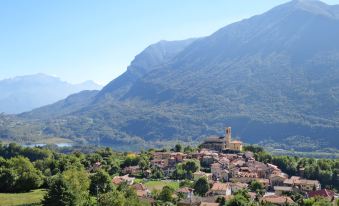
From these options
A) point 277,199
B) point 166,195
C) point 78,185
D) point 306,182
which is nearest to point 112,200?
point 78,185

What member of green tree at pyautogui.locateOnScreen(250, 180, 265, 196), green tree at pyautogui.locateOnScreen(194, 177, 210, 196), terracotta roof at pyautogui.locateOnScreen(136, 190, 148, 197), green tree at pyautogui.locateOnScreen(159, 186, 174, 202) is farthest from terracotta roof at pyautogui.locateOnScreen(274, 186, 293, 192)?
terracotta roof at pyautogui.locateOnScreen(136, 190, 148, 197)

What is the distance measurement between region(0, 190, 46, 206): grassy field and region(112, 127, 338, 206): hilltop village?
10373 millimetres

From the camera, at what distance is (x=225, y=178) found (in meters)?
75.2

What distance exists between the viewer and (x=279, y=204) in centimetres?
5475

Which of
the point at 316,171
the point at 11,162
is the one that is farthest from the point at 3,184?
the point at 316,171

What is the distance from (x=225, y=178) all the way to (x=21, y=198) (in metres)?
32.0

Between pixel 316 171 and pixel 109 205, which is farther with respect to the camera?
pixel 316 171

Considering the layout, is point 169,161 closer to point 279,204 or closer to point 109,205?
point 279,204

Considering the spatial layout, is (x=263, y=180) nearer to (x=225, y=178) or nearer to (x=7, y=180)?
(x=225, y=178)

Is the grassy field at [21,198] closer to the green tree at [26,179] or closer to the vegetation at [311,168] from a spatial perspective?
the green tree at [26,179]

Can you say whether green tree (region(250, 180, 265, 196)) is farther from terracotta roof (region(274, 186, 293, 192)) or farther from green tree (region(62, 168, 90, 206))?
green tree (region(62, 168, 90, 206))

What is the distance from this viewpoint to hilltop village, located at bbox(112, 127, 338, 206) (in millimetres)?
57644

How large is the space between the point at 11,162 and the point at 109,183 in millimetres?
19410

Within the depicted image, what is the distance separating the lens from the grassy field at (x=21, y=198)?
51.6 m
